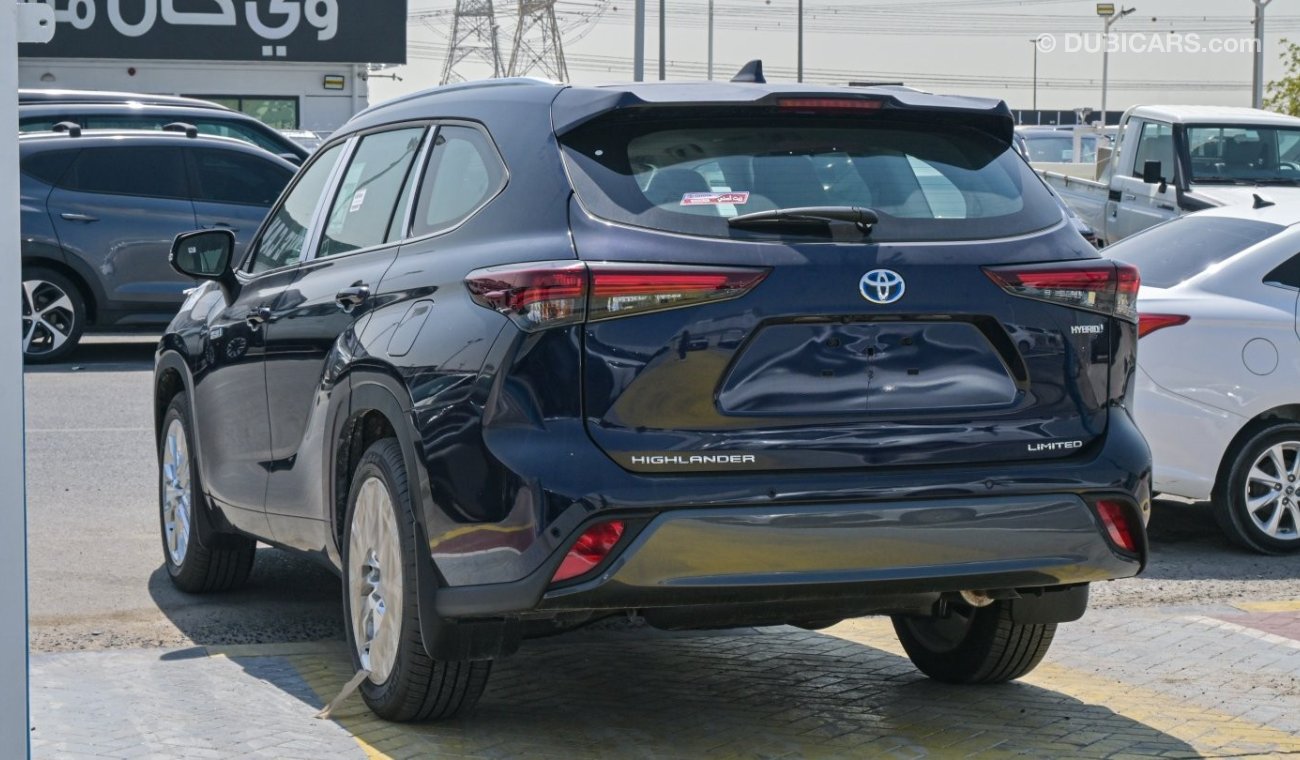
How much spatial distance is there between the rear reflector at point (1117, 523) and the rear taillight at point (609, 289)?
3.54 ft

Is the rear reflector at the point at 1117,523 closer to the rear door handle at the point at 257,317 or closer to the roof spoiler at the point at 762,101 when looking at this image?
the roof spoiler at the point at 762,101

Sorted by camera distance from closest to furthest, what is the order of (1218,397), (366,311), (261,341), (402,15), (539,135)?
(539,135), (366,311), (261,341), (1218,397), (402,15)

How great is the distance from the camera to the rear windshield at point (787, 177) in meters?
4.60

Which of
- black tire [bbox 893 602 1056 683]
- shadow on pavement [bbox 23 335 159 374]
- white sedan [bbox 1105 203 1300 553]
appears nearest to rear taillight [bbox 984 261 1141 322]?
black tire [bbox 893 602 1056 683]

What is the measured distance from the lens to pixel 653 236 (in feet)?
14.8

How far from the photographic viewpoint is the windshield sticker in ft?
15.1

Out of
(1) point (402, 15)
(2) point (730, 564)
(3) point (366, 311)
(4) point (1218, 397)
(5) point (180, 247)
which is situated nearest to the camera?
(2) point (730, 564)

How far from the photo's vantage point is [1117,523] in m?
4.75

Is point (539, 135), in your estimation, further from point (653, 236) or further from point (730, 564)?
point (730, 564)

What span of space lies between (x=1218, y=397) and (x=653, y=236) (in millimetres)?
4456

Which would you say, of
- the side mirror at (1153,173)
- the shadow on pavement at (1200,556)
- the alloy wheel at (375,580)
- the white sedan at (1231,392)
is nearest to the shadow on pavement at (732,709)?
the alloy wheel at (375,580)

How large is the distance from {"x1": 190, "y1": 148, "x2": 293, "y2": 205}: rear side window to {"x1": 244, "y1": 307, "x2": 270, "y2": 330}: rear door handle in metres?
10.2

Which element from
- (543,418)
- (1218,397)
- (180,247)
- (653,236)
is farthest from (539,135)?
(1218,397)

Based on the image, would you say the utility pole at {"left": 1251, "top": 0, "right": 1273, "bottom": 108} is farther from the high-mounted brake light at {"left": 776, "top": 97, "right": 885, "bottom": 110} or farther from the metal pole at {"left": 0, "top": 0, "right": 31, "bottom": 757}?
the metal pole at {"left": 0, "top": 0, "right": 31, "bottom": 757}
